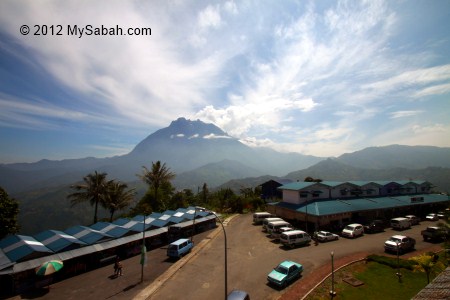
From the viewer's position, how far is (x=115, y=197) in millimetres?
56625

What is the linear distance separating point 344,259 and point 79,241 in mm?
32573

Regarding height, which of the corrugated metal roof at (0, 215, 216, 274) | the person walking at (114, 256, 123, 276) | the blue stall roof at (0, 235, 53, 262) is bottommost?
the person walking at (114, 256, 123, 276)

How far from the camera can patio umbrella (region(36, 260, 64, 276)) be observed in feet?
77.5

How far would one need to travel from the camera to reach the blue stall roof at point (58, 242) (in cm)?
2888

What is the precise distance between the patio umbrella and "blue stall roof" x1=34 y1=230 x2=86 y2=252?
11.2 ft

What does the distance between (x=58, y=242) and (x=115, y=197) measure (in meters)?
27.4

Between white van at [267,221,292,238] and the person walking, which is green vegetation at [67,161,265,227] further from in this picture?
white van at [267,221,292,238]

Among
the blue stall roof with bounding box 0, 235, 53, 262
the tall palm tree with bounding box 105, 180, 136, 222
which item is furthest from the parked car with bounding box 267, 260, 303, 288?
the tall palm tree with bounding box 105, 180, 136, 222

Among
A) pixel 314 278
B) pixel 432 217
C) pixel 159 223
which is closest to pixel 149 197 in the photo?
pixel 159 223

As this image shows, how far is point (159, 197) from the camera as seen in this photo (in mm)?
73625

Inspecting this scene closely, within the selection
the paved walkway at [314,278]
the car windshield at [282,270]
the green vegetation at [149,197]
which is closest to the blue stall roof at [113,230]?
the green vegetation at [149,197]

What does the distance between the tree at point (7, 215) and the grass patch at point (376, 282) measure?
1734 inches

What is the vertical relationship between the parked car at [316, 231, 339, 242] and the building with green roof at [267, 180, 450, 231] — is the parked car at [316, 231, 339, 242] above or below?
below

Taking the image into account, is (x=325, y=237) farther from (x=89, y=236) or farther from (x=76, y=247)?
(x=76, y=247)
